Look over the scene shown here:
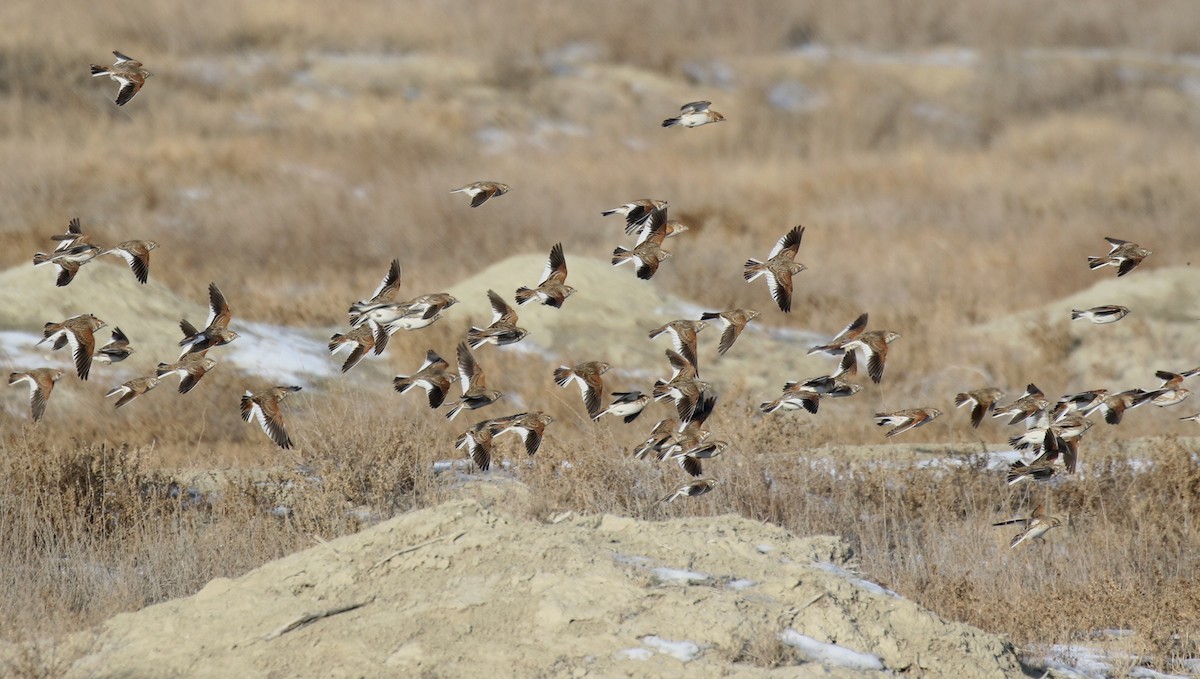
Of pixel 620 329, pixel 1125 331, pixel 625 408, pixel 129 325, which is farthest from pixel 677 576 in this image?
pixel 1125 331

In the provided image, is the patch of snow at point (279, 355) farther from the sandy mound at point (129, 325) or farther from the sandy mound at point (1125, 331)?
the sandy mound at point (1125, 331)

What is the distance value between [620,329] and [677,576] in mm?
11565

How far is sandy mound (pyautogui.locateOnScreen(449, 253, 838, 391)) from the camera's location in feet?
58.9

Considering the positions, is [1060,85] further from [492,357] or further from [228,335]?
[228,335]

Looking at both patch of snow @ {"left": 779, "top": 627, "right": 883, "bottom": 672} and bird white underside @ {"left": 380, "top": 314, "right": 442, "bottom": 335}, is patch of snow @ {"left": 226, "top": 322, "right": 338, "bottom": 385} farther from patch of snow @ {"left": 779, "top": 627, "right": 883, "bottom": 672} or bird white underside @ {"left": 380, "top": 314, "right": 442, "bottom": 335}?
patch of snow @ {"left": 779, "top": 627, "right": 883, "bottom": 672}

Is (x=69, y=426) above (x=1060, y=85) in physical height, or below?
above

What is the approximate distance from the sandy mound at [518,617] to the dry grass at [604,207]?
36.4 inches

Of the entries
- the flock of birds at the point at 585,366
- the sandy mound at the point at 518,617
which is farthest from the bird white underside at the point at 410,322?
the sandy mound at the point at 518,617

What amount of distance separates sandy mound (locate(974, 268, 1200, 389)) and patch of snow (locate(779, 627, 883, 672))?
13059mm

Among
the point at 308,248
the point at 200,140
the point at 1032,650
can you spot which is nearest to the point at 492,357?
the point at 308,248

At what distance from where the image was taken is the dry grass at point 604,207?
32.7 ft

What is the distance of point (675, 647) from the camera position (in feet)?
21.2

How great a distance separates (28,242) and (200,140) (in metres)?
8.45

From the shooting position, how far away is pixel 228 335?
954 cm
